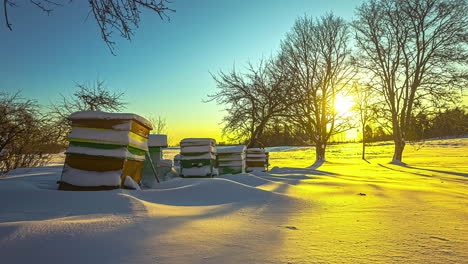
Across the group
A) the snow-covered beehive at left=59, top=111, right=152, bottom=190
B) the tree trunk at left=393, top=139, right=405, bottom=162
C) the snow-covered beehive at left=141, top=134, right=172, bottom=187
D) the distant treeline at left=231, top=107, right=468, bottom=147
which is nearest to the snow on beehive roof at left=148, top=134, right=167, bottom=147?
the snow-covered beehive at left=141, top=134, right=172, bottom=187

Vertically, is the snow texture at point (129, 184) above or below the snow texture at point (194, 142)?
below

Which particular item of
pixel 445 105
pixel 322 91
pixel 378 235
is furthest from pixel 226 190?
pixel 445 105

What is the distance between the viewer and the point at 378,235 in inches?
74.7

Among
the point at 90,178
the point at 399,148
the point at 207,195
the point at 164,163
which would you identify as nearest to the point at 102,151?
the point at 90,178

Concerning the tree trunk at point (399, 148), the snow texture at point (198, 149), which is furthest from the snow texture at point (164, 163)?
the tree trunk at point (399, 148)

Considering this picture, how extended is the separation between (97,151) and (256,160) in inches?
286

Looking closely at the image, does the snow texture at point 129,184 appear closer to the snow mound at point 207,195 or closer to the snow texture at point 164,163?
the snow mound at point 207,195

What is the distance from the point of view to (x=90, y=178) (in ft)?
11.4

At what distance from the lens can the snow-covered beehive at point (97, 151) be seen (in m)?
3.47

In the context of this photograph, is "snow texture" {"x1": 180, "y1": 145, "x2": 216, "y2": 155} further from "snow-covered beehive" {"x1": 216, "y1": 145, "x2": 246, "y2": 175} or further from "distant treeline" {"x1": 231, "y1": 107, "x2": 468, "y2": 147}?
"distant treeline" {"x1": 231, "y1": 107, "x2": 468, "y2": 147}

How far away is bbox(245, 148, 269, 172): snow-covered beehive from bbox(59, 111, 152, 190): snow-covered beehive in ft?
22.5

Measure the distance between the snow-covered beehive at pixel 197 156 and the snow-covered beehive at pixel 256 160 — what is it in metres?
3.44

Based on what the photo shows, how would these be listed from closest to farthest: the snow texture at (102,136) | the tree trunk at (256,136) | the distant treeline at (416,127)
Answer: the snow texture at (102,136), the tree trunk at (256,136), the distant treeline at (416,127)

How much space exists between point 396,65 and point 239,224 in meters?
18.3
